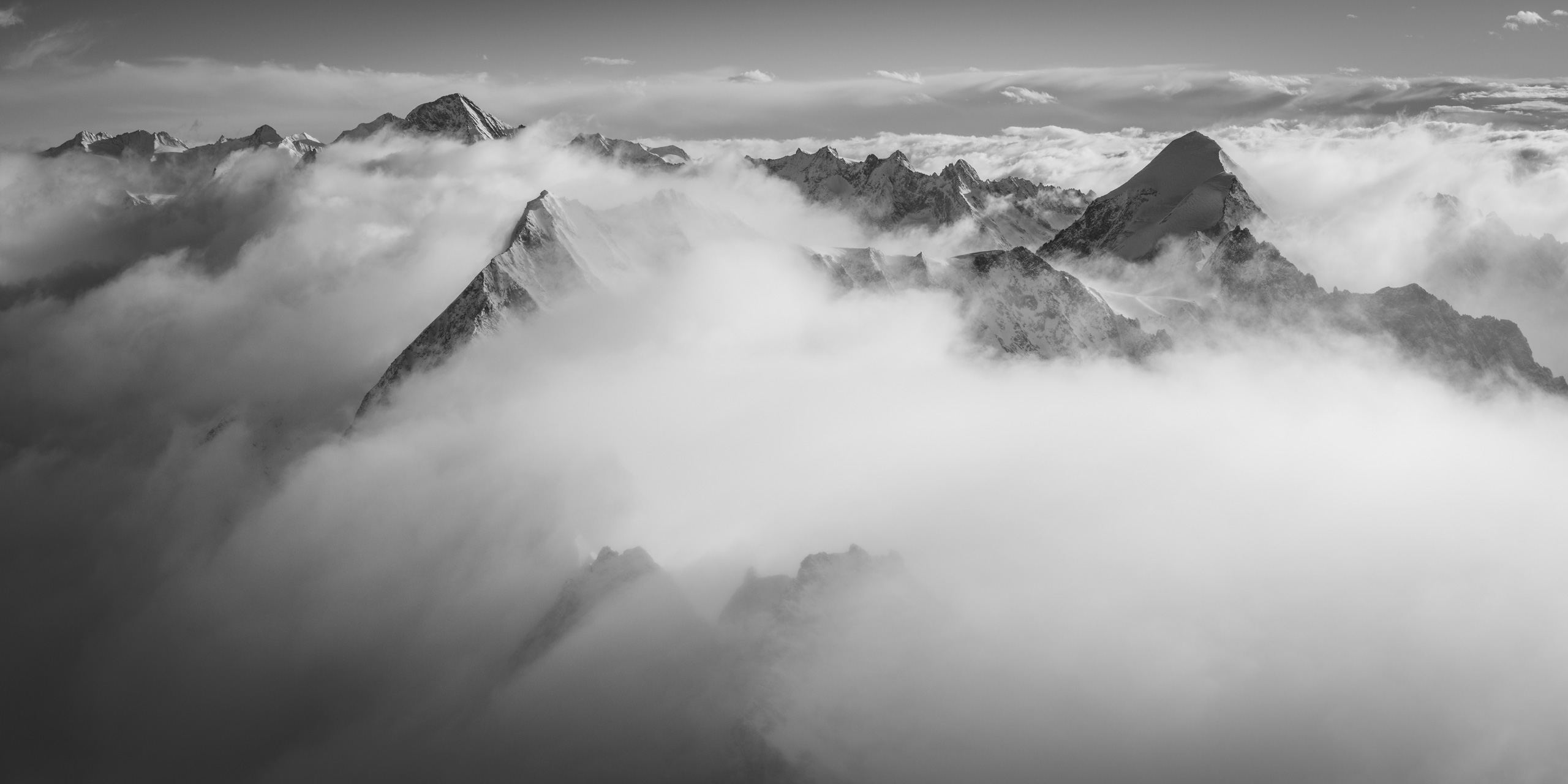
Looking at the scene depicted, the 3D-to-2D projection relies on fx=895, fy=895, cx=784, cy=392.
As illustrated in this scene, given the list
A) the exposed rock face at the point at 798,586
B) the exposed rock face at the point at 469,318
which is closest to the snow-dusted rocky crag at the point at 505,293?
the exposed rock face at the point at 469,318

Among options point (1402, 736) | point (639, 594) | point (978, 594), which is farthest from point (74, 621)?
point (1402, 736)

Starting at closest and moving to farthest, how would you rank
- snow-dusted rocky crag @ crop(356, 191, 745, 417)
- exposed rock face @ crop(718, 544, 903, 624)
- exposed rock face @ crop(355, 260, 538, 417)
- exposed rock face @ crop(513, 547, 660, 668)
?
exposed rock face @ crop(718, 544, 903, 624) → exposed rock face @ crop(513, 547, 660, 668) → exposed rock face @ crop(355, 260, 538, 417) → snow-dusted rocky crag @ crop(356, 191, 745, 417)

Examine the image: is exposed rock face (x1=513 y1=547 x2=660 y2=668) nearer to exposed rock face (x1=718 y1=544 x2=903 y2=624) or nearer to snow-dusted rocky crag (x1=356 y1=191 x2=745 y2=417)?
exposed rock face (x1=718 y1=544 x2=903 y2=624)

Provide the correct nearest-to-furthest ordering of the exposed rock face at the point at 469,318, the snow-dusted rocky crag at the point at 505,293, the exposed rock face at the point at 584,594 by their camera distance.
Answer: the exposed rock face at the point at 584,594 → the exposed rock face at the point at 469,318 → the snow-dusted rocky crag at the point at 505,293

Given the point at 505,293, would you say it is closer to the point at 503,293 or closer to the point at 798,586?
the point at 503,293

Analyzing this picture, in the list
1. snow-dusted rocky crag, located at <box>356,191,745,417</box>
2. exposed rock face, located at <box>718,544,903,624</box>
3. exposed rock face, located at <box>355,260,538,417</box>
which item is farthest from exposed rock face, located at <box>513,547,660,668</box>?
exposed rock face, located at <box>355,260,538,417</box>

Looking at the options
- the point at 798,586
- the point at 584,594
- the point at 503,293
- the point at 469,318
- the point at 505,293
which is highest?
the point at 503,293

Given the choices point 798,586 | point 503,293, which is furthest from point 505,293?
point 798,586

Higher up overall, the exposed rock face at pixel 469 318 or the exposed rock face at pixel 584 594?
the exposed rock face at pixel 469 318

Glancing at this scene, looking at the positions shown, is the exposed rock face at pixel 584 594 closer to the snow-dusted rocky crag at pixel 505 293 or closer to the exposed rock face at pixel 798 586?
the exposed rock face at pixel 798 586
